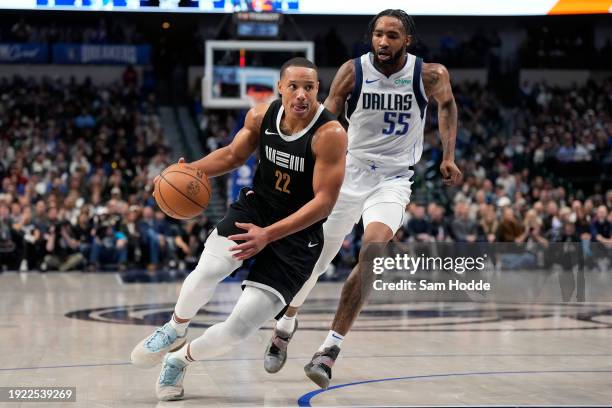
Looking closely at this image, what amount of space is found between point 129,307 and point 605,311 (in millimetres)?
5317

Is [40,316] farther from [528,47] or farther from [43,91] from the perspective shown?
[528,47]

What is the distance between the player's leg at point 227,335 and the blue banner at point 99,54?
63.0 ft

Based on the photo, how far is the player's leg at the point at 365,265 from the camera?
20.6 feet

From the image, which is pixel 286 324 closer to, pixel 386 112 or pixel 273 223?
pixel 273 223

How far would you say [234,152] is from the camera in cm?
592

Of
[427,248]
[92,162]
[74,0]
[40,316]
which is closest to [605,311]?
[427,248]

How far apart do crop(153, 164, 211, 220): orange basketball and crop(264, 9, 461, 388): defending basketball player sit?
1.08 meters

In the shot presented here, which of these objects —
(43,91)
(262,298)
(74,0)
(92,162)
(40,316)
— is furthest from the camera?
(43,91)

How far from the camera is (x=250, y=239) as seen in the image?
531 cm

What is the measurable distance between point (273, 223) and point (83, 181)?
12850 millimetres

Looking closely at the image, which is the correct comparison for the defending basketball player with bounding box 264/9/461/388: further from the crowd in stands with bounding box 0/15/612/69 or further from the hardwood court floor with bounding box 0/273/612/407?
the crowd in stands with bounding box 0/15/612/69

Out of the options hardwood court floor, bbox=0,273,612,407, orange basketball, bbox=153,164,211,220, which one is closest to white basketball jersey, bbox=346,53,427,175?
orange basketball, bbox=153,164,211,220

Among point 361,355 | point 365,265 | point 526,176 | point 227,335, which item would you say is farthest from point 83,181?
point 227,335

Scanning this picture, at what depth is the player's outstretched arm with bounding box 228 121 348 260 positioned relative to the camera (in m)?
5.34
